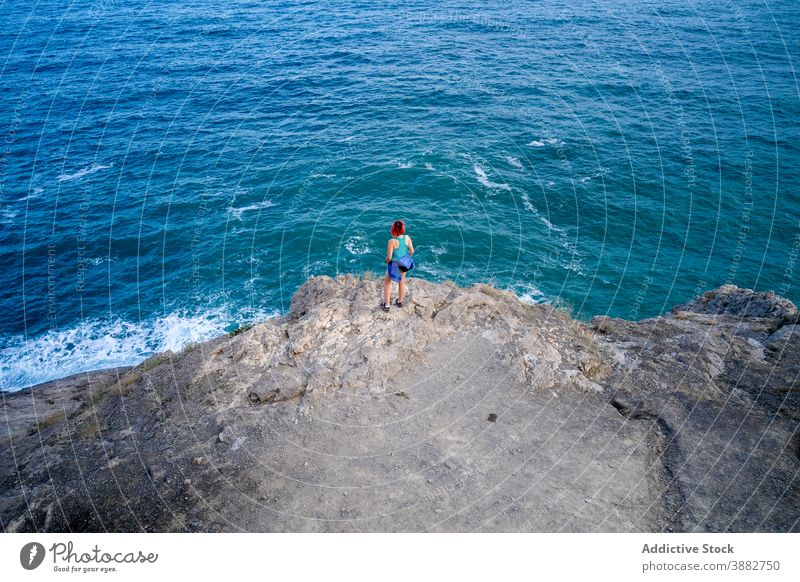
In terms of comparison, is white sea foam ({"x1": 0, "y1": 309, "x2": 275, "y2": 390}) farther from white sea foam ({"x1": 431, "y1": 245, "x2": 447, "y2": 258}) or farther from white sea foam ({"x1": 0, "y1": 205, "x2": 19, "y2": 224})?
white sea foam ({"x1": 0, "y1": 205, "x2": 19, "y2": 224})

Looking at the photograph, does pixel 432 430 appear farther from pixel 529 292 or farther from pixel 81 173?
pixel 81 173

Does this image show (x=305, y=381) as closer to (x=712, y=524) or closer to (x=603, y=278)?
(x=712, y=524)

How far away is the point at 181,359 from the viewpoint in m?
19.4

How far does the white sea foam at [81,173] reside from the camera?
157ft

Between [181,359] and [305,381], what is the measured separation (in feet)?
18.7

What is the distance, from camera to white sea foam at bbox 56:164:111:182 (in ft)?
157

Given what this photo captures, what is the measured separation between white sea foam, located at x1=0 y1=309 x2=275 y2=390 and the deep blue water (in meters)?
0.17

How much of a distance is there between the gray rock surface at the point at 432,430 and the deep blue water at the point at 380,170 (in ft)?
54.6

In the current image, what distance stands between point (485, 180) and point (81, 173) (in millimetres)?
36618

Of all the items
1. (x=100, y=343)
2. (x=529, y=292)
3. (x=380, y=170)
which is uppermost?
(x=380, y=170)

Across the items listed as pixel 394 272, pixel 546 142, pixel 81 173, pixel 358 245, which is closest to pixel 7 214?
pixel 81 173
